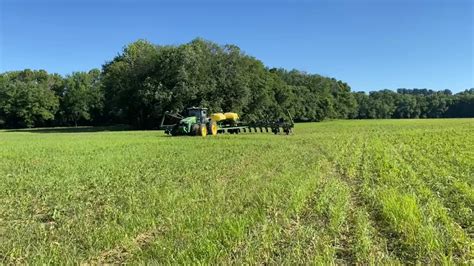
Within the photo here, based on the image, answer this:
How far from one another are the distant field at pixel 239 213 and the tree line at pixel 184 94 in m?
44.9

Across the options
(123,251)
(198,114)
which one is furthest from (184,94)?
(123,251)

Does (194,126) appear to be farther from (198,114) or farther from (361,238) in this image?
(361,238)

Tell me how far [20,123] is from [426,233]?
9988 centimetres

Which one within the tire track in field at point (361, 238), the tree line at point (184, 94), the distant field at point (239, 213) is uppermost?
the tree line at point (184, 94)

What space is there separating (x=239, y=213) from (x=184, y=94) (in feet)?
164

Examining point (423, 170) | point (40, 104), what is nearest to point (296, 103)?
point (40, 104)

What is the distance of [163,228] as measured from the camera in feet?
25.0

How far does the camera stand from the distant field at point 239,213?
620 cm

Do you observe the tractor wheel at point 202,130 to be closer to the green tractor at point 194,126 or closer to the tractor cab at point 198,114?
the green tractor at point 194,126

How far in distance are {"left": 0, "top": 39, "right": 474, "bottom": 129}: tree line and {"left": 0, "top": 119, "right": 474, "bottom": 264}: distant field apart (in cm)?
4486

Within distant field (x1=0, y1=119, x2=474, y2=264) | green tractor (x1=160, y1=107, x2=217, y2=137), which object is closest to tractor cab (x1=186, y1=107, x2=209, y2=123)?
green tractor (x1=160, y1=107, x2=217, y2=137)

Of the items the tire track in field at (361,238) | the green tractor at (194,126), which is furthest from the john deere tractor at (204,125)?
the tire track in field at (361,238)

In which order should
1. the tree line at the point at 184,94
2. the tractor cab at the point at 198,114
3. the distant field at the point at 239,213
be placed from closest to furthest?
1. the distant field at the point at 239,213
2. the tractor cab at the point at 198,114
3. the tree line at the point at 184,94

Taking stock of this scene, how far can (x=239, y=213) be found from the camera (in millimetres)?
8531
